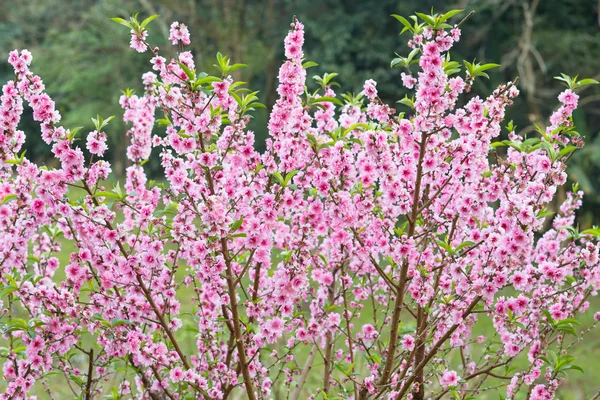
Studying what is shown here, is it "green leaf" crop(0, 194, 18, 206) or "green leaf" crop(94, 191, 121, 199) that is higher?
"green leaf" crop(0, 194, 18, 206)

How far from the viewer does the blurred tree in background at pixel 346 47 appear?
607 inches

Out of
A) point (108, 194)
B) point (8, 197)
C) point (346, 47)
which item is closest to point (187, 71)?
point (108, 194)

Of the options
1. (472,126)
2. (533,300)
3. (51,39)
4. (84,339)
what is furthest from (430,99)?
(51,39)

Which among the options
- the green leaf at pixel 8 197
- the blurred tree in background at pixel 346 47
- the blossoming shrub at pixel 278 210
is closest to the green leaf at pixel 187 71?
the blossoming shrub at pixel 278 210

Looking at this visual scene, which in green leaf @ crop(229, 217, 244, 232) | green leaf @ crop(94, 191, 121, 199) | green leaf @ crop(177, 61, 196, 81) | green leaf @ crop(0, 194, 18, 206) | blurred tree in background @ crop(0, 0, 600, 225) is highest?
blurred tree in background @ crop(0, 0, 600, 225)

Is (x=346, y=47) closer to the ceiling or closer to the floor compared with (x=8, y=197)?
closer to the ceiling

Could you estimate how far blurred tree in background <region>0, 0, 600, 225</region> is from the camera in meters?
15.4

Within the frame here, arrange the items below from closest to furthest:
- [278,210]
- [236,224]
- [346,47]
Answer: [236,224] < [278,210] < [346,47]

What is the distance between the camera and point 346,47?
1659 cm

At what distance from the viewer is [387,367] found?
112 inches

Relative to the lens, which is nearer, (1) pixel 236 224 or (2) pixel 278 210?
(1) pixel 236 224

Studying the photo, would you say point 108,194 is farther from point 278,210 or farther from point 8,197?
point 278,210

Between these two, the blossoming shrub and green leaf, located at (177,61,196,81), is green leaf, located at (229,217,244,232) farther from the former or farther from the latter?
green leaf, located at (177,61,196,81)

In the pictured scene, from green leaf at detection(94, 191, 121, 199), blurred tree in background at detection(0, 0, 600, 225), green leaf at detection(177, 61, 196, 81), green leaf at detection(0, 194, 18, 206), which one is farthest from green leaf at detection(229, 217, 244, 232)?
blurred tree in background at detection(0, 0, 600, 225)
